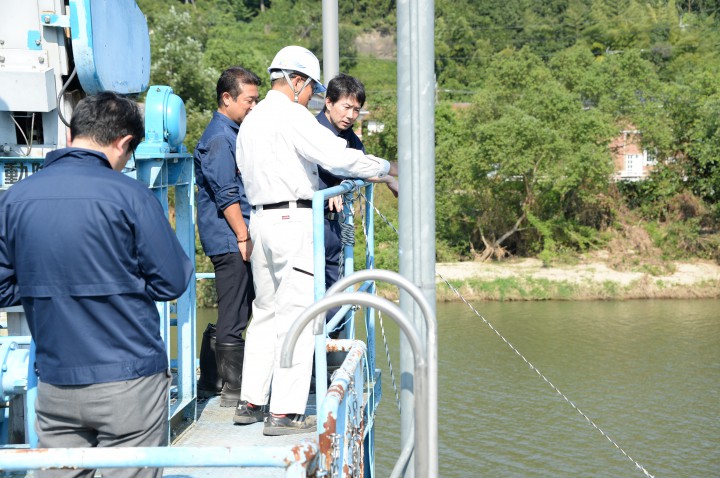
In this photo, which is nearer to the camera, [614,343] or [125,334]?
[125,334]

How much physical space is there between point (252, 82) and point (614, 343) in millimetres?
18694

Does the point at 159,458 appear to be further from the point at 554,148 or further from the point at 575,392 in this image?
the point at 554,148

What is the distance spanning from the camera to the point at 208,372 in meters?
5.38

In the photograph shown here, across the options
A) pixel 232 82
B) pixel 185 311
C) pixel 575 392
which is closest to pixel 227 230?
pixel 185 311

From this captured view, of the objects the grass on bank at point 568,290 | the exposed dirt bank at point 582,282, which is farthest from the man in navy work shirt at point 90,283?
the grass on bank at point 568,290

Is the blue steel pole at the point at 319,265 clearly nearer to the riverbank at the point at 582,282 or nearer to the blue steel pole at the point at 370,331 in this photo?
the blue steel pole at the point at 370,331

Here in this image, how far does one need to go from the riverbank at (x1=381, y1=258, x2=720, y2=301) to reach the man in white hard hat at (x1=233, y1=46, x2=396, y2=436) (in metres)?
22.1

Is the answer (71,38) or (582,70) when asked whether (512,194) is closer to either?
(582,70)

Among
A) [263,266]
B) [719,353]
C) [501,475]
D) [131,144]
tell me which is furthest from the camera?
Answer: [719,353]

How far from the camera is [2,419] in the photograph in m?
4.54

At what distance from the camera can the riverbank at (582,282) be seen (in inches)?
1080

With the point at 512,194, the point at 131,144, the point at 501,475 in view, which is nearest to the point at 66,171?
the point at 131,144

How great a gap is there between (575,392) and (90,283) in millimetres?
16642

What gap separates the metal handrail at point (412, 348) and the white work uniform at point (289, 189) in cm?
143
